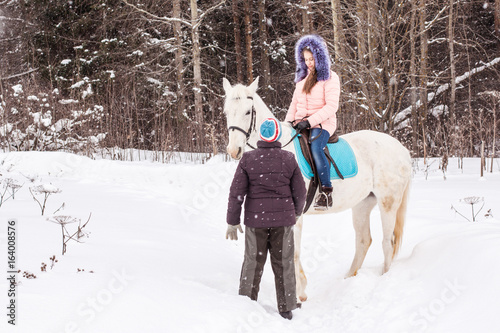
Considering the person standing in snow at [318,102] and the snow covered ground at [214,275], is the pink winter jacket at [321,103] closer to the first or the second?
the person standing in snow at [318,102]

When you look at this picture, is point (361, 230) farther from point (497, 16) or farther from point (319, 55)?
point (497, 16)

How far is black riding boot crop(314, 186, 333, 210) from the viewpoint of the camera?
4238mm

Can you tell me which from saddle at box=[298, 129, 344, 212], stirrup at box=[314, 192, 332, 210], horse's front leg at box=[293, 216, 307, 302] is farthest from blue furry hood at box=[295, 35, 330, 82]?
horse's front leg at box=[293, 216, 307, 302]

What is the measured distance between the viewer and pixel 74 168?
941 centimetres

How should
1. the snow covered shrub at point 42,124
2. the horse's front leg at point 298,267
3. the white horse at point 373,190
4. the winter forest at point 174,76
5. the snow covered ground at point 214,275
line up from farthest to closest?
the winter forest at point 174,76 → the snow covered shrub at point 42,124 → the white horse at point 373,190 → the horse's front leg at point 298,267 → the snow covered ground at point 214,275

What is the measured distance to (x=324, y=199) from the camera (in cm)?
427

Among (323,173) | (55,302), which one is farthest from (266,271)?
(55,302)

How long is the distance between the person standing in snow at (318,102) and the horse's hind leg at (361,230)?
3.05 ft

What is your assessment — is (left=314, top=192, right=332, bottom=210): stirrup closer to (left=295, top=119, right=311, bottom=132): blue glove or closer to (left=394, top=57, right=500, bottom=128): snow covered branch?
(left=295, top=119, right=311, bottom=132): blue glove

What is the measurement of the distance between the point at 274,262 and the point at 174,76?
53.9 feet

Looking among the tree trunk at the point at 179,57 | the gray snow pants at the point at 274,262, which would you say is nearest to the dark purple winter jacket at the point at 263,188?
the gray snow pants at the point at 274,262

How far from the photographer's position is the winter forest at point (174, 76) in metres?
11.2

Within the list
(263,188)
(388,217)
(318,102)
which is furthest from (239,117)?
(388,217)

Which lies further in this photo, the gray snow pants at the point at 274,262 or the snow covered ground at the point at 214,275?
the gray snow pants at the point at 274,262
